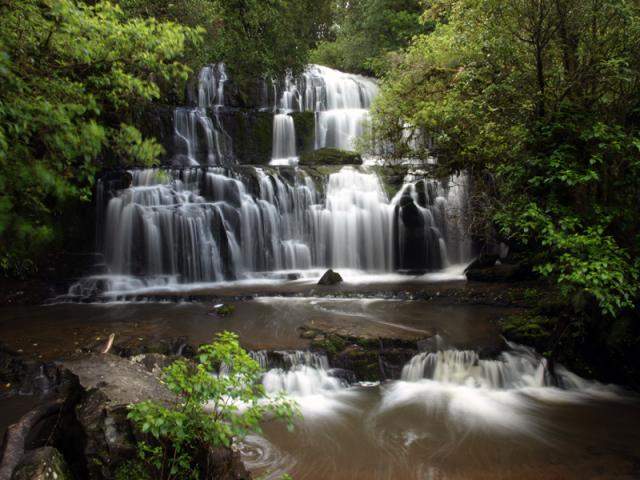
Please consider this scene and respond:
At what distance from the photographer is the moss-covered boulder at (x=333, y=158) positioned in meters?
17.3

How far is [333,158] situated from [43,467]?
14553 millimetres

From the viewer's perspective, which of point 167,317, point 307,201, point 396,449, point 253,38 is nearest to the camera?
point 396,449

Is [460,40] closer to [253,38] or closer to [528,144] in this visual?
[528,144]

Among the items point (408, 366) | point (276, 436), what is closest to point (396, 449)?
point (276, 436)

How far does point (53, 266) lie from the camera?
13.5 m

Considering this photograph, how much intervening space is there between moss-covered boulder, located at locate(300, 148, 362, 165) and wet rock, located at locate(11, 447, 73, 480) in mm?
14147

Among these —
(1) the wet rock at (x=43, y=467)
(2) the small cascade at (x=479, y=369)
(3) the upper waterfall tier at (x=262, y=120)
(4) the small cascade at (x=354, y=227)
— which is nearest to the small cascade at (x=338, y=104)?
(3) the upper waterfall tier at (x=262, y=120)

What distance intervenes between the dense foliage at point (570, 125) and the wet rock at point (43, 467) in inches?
206

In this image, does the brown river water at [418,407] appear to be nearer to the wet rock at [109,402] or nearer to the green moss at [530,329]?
the green moss at [530,329]

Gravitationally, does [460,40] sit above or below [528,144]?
above

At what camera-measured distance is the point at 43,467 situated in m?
3.80

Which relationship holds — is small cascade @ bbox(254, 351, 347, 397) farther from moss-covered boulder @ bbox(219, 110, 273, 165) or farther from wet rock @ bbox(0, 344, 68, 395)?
moss-covered boulder @ bbox(219, 110, 273, 165)

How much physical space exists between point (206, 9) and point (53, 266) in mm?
8412

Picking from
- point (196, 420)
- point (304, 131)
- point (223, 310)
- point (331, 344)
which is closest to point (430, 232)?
point (223, 310)
